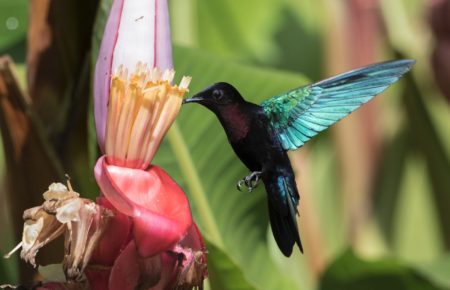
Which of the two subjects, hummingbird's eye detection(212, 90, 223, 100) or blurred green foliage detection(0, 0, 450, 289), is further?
blurred green foliage detection(0, 0, 450, 289)

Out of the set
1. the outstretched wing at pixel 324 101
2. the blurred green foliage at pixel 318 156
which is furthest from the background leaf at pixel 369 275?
the outstretched wing at pixel 324 101

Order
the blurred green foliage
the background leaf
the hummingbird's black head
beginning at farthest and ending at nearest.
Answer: the background leaf
the blurred green foliage
the hummingbird's black head

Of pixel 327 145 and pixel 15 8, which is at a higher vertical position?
pixel 15 8

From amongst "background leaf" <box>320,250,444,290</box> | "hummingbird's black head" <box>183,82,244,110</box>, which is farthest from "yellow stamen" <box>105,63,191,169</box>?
"background leaf" <box>320,250,444,290</box>

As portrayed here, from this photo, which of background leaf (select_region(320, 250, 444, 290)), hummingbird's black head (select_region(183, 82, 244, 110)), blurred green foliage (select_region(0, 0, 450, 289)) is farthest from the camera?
background leaf (select_region(320, 250, 444, 290))

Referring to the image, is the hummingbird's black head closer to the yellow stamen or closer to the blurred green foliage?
the yellow stamen

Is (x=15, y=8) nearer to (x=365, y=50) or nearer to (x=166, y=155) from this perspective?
(x=166, y=155)

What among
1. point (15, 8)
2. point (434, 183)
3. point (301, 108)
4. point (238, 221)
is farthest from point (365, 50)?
point (301, 108)
